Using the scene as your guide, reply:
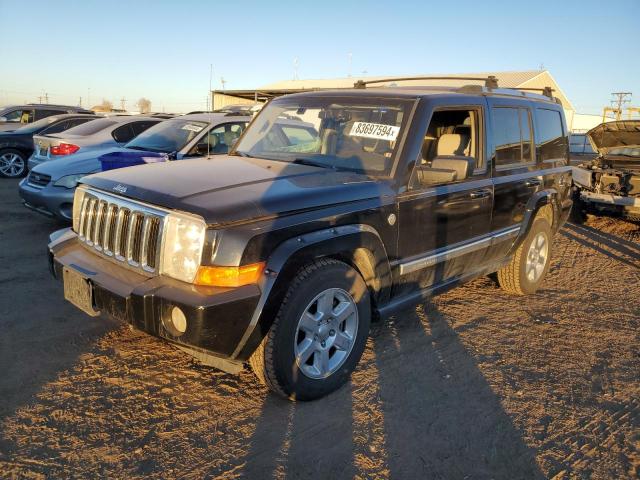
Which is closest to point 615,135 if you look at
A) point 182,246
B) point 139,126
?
point 139,126

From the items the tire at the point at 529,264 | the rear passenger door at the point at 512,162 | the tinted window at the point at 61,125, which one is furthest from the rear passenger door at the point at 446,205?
the tinted window at the point at 61,125

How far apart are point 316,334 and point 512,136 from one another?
2.91 m

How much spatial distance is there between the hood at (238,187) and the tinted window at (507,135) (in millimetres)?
1617

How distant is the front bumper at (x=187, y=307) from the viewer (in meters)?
2.70

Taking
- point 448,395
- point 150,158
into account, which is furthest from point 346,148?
point 150,158

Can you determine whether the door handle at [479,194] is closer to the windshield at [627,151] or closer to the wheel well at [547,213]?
the wheel well at [547,213]

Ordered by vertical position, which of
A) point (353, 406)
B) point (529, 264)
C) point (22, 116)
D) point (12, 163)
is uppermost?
point (22, 116)

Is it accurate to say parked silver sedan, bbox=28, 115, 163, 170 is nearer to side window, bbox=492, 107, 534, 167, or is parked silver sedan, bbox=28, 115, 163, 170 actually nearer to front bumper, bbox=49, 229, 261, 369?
front bumper, bbox=49, 229, 261, 369

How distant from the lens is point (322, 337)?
129 inches

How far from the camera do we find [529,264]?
5500 mm

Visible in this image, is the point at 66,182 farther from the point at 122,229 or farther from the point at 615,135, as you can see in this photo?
the point at 615,135

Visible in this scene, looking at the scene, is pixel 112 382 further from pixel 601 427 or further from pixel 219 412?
pixel 601 427

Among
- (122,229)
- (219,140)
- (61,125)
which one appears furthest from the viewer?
(61,125)

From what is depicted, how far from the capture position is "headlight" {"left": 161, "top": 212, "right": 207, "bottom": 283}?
2.81m
